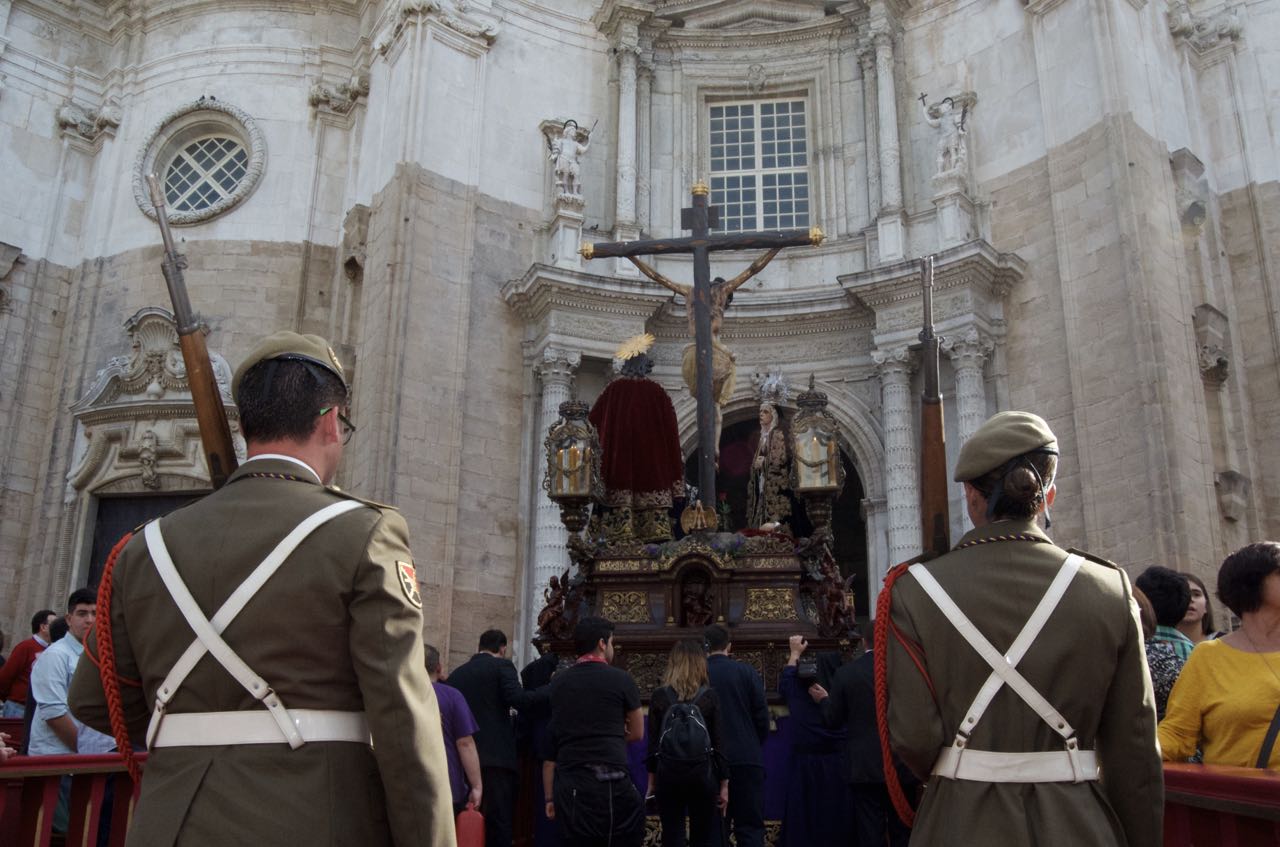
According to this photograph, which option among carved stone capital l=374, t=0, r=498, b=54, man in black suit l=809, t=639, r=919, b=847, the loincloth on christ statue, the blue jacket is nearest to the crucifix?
the loincloth on christ statue

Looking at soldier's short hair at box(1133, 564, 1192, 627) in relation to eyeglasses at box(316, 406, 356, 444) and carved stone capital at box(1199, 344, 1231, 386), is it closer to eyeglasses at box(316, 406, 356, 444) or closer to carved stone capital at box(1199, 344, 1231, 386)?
eyeglasses at box(316, 406, 356, 444)

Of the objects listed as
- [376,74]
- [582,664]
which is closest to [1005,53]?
[376,74]

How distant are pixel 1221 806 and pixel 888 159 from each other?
16203mm

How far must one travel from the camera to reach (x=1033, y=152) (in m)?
17.5

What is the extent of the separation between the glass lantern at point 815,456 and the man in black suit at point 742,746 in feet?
12.4

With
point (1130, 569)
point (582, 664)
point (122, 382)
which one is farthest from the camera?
point (122, 382)

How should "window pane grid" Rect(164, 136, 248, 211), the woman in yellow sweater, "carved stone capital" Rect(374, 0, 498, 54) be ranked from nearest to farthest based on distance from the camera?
the woman in yellow sweater < "carved stone capital" Rect(374, 0, 498, 54) < "window pane grid" Rect(164, 136, 248, 211)

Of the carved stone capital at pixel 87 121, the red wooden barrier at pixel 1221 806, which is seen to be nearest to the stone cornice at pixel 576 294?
the carved stone capital at pixel 87 121

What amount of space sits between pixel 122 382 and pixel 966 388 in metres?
13.7

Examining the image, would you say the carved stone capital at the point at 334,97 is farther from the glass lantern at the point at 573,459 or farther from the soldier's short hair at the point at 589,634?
the soldier's short hair at the point at 589,634

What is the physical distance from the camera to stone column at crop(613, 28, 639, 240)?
62.8ft

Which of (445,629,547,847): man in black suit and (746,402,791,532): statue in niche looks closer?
(445,629,547,847): man in black suit

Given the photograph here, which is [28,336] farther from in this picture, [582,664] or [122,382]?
[582,664]

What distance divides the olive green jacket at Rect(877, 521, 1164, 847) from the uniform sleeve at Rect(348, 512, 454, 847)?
1293mm
